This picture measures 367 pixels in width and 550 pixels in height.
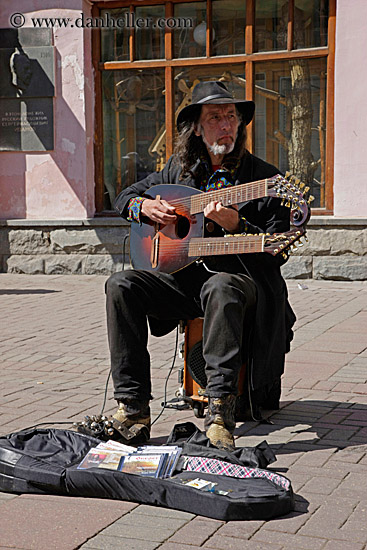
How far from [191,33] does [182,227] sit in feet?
22.2

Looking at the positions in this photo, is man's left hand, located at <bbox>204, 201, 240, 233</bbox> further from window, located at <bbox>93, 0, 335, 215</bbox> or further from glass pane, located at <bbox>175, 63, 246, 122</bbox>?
glass pane, located at <bbox>175, 63, 246, 122</bbox>

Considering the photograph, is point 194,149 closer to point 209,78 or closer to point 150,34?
point 209,78

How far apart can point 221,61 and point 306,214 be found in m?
6.94

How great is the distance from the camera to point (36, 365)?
18.9ft

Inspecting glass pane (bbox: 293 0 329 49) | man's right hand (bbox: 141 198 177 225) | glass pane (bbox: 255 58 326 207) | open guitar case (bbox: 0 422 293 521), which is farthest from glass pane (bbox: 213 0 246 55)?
open guitar case (bbox: 0 422 293 521)

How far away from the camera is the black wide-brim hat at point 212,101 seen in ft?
14.1

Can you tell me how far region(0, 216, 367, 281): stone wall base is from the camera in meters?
9.75

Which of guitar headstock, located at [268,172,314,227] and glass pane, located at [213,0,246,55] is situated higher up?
glass pane, located at [213,0,246,55]

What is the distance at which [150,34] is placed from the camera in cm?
1071

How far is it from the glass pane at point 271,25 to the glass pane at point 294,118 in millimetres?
207

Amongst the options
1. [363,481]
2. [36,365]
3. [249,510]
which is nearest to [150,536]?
[249,510]

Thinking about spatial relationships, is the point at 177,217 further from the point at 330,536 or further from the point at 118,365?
the point at 330,536

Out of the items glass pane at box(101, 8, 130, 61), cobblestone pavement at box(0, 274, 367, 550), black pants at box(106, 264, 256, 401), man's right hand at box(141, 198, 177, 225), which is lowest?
cobblestone pavement at box(0, 274, 367, 550)

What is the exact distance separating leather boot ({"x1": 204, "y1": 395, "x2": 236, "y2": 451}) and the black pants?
37 mm
